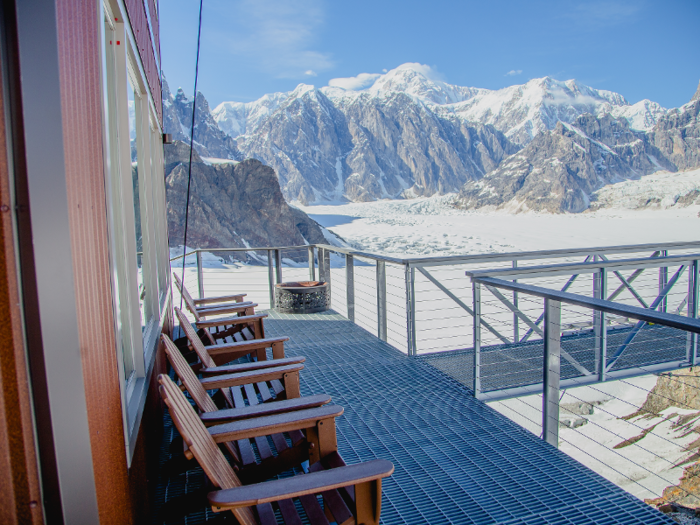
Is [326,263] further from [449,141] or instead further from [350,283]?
[449,141]

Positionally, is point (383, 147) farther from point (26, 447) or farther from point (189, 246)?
point (26, 447)

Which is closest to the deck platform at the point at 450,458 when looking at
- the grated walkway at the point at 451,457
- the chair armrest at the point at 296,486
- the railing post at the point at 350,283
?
the grated walkway at the point at 451,457

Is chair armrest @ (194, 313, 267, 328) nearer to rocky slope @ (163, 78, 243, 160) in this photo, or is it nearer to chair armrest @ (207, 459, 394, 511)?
chair armrest @ (207, 459, 394, 511)

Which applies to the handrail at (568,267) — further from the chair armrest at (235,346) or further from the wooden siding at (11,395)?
the wooden siding at (11,395)

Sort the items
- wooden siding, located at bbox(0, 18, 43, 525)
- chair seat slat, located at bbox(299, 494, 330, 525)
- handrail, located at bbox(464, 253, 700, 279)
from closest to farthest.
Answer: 1. wooden siding, located at bbox(0, 18, 43, 525)
2. chair seat slat, located at bbox(299, 494, 330, 525)
3. handrail, located at bbox(464, 253, 700, 279)

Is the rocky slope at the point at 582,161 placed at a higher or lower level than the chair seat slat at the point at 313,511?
higher

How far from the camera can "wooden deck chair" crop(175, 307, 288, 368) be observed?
2.62 metres

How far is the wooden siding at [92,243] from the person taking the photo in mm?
832

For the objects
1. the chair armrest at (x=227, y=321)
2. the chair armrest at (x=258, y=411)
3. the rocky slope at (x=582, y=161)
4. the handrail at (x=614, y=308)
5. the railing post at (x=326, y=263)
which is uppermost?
the rocky slope at (x=582, y=161)

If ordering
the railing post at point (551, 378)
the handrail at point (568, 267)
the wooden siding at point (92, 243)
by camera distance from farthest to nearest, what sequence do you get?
the handrail at point (568, 267) < the railing post at point (551, 378) < the wooden siding at point (92, 243)

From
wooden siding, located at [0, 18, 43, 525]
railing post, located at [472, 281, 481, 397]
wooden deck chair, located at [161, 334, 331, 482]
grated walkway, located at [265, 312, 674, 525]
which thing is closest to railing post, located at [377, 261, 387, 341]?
grated walkway, located at [265, 312, 674, 525]

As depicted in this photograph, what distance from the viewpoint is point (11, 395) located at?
0.66 meters

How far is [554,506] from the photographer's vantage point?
1917 millimetres

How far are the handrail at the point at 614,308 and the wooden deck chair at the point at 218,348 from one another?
1.29 metres
